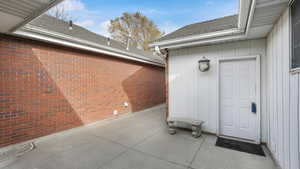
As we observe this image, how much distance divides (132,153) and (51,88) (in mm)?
3153

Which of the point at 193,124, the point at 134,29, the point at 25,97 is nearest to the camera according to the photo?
the point at 25,97

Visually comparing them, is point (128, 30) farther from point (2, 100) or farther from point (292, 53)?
point (292, 53)

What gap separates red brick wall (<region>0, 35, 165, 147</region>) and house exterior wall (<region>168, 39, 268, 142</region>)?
9.31 ft

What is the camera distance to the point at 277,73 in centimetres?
243

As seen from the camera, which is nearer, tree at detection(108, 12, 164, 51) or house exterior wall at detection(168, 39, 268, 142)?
house exterior wall at detection(168, 39, 268, 142)

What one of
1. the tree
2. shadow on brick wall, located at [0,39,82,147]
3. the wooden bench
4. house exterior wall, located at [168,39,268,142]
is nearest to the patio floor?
the wooden bench

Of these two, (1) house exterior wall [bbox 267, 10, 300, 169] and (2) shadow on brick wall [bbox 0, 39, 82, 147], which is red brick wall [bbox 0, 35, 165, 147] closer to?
(2) shadow on brick wall [bbox 0, 39, 82, 147]

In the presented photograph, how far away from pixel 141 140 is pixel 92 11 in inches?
369

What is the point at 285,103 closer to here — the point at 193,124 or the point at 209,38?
the point at 193,124

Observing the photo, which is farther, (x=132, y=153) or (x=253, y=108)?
(x=253, y=108)

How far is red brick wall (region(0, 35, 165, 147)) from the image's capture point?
10.3 feet

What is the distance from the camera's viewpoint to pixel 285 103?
207cm

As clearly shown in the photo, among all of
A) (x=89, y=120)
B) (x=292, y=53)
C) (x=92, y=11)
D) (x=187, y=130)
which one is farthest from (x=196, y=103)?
(x=92, y=11)

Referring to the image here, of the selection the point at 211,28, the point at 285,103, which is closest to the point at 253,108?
the point at 285,103
